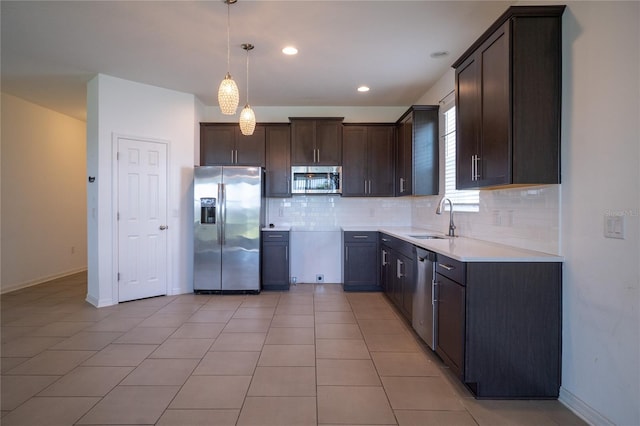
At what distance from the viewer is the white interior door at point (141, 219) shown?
4.22 m

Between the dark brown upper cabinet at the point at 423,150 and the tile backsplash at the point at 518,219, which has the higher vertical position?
the dark brown upper cabinet at the point at 423,150

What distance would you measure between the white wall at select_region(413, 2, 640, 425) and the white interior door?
173 inches

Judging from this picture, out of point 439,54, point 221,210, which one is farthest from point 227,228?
point 439,54

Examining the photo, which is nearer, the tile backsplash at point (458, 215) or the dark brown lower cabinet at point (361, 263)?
the tile backsplash at point (458, 215)

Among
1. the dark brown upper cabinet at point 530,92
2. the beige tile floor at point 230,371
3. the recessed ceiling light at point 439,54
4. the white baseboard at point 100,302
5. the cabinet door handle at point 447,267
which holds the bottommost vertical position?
the beige tile floor at point 230,371

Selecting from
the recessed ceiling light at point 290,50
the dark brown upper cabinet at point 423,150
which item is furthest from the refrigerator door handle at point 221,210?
the dark brown upper cabinet at point 423,150

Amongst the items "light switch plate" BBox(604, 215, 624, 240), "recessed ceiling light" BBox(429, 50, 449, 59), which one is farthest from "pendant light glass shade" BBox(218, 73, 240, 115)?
"light switch plate" BBox(604, 215, 624, 240)

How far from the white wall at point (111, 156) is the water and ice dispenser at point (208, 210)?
0.92ft

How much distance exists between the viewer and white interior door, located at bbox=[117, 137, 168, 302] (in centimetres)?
422

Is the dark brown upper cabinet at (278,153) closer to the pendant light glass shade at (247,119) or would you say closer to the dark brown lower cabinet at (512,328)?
the pendant light glass shade at (247,119)

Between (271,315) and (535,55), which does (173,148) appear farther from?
(535,55)

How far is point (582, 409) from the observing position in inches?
75.1

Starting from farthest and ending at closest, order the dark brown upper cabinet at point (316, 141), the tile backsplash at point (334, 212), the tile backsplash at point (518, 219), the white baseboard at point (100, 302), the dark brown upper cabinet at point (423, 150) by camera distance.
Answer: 1. the tile backsplash at point (334, 212)
2. the dark brown upper cabinet at point (316, 141)
3. the dark brown upper cabinet at point (423, 150)
4. the white baseboard at point (100, 302)
5. the tile backsplash at point (518, 219)

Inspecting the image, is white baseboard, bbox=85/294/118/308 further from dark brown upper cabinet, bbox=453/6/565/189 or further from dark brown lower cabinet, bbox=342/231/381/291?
dark brown upper cabinet, bbox=453/6/565/189
